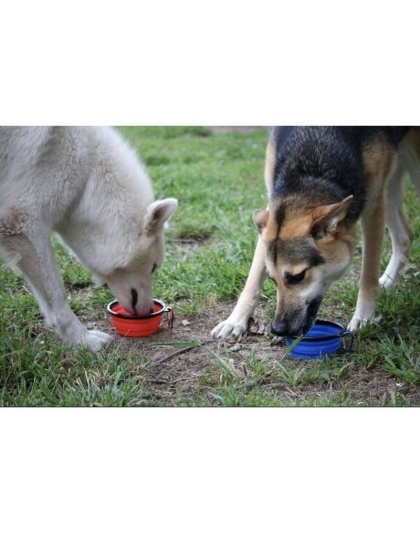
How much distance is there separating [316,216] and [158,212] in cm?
97

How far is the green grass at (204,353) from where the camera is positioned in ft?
12.1

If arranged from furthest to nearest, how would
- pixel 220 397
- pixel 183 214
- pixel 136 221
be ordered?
pixel 183 214 < pixel 136 221 < pixel 220 397

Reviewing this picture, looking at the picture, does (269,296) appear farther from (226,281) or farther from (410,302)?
(410,302)

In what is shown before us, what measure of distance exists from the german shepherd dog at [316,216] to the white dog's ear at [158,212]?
1.75 feet

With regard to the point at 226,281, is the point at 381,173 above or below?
above

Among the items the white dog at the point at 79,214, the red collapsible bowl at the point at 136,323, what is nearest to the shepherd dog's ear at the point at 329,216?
the white dog at the point at 79,214

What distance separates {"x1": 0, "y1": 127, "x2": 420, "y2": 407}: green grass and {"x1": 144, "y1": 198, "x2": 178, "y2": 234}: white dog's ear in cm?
76

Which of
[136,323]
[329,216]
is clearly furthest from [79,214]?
[329,216]

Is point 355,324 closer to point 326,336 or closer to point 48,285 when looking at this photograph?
point 326,336

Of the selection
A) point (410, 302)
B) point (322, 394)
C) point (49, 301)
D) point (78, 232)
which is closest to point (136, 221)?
point (78, 232)

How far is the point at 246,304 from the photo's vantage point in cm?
459

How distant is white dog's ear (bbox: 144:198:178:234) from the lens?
4129 millimetres

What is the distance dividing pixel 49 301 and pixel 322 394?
1.78 m

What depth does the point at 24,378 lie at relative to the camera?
374 centimetres
